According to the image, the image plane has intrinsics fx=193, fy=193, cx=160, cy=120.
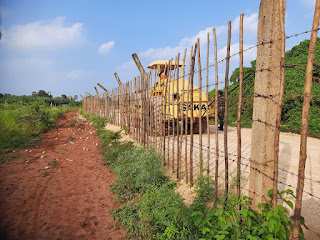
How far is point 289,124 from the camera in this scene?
9.30 metres

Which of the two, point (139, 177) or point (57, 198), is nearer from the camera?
point (57, 198)

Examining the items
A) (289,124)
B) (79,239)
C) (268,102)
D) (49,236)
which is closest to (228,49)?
(268,102)

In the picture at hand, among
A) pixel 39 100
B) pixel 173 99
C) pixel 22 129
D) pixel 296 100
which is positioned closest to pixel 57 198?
pixel 173 99

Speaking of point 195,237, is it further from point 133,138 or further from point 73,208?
point 133,138

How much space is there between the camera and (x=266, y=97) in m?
1.91

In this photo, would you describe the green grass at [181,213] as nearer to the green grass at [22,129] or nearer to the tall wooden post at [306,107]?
the tall wooden post at [306,107]

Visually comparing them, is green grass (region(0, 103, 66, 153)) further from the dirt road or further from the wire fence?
Result: the dirt road

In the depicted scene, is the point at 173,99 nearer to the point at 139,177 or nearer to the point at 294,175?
the point at 139,177

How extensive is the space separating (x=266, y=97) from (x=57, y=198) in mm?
3731

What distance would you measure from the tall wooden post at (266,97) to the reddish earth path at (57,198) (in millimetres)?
1987

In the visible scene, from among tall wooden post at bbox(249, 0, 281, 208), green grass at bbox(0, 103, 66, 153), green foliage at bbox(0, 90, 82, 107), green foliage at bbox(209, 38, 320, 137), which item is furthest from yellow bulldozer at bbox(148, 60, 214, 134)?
green foliage at bbox(0, 90, 82, 107)

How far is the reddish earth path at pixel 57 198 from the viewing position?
2676 millimetres

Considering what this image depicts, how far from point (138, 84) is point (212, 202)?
15.3ft

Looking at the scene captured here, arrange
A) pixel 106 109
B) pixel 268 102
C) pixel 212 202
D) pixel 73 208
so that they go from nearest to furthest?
pixel 268 102
pixel 212 202
pixel 73 208
pixel 106 109
